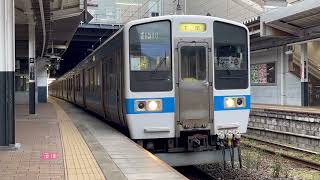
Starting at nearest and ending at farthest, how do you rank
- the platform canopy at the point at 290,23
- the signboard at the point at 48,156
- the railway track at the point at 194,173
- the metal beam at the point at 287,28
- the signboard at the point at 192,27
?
the signboard at the point at 48,156 < the signboard at the point at 192,27 < the railway track at the point at 194,173 < the platform canopy at the point at 290,23 < the metal beam at the point at 287,28

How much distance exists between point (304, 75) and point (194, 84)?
15.5 m

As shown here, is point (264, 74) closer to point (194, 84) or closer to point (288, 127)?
point (288, 127)

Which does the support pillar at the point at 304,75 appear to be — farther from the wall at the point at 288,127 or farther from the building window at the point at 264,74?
the wall at the point at 288,127

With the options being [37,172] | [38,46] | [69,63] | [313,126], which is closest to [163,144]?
[37,172]

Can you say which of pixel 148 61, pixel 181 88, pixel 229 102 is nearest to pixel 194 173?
pixel 229 102

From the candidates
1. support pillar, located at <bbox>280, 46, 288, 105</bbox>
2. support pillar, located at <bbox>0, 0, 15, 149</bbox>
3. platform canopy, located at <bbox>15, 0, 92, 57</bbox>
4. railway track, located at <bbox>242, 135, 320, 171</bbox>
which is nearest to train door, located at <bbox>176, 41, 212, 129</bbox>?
support pillar, located at <bbox>0, 0, 15, 149</bbox>

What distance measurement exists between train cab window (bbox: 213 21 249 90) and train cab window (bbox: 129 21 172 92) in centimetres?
97

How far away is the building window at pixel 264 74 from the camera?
26.1 m

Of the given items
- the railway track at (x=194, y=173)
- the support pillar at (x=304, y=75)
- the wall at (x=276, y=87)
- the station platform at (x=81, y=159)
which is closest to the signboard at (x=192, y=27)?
the station platform at (x=81, y=159)

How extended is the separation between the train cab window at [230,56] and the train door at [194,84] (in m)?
0.25

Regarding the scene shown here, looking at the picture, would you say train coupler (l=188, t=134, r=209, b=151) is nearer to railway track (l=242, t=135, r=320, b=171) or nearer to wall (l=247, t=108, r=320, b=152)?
railway track (l=242, t=135, r=320, b=171)

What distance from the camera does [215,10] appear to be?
125 feet

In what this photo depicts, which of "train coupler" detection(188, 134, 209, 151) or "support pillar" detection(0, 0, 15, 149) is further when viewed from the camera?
"support pillar" detection(0, 0, 15, 149)

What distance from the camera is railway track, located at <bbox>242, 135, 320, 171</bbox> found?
1150 centimetres
